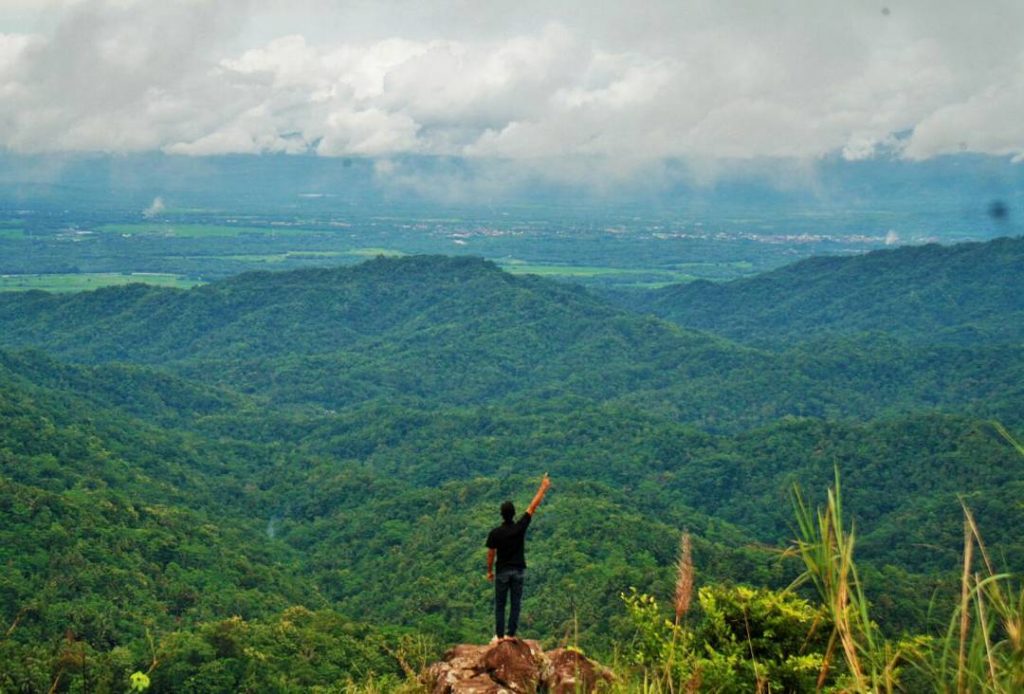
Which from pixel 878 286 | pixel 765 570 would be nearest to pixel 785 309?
pixel 878 286

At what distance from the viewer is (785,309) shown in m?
162

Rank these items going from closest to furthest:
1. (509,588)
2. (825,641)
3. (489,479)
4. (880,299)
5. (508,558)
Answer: (508,558) < (509,588) < (825,641) < (489,479) < (880,299)

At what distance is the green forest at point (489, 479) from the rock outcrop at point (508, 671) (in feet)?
2.25

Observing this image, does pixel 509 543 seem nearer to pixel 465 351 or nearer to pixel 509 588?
pixel 509 588

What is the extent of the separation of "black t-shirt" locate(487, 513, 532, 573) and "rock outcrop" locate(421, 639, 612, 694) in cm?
122

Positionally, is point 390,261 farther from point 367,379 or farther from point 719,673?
point 719,673

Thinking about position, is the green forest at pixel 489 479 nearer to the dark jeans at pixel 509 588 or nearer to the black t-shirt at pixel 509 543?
the dark jeans at pixel 509 588

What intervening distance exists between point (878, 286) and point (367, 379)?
318 feet

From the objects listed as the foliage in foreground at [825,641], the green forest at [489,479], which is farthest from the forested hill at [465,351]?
the foliage in foreground at [825,641]

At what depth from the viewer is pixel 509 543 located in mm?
13578

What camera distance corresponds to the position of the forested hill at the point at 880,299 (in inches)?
5610

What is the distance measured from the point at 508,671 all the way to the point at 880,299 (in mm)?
156099

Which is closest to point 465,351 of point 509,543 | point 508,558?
point 508,558

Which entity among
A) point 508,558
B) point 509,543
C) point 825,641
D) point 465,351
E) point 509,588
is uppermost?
point 509,543
